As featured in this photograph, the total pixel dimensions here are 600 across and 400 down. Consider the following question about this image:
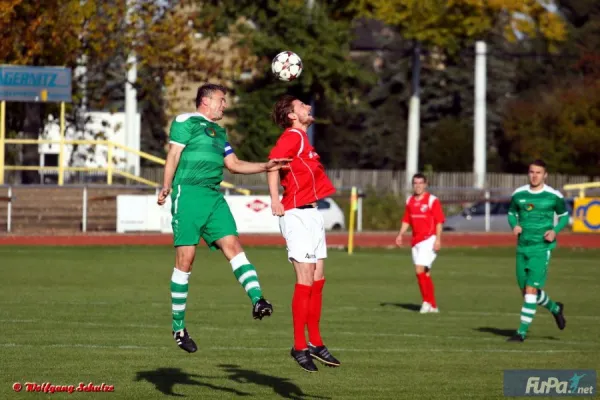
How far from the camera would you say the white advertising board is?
36.2m

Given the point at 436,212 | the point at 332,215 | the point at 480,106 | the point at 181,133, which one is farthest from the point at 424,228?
the point at 480,106

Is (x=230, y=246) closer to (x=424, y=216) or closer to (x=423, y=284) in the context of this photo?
(x=423, y=284)

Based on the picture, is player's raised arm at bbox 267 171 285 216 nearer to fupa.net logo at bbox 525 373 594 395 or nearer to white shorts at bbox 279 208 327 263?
white shorts at bbox 279 208 327 263

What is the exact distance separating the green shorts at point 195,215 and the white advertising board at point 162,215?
2492 cm

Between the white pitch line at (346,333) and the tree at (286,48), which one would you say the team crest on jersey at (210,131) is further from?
the tree at (286,48)

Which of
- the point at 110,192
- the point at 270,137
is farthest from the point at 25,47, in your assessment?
the point at 270,137

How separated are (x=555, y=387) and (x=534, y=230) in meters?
4.57

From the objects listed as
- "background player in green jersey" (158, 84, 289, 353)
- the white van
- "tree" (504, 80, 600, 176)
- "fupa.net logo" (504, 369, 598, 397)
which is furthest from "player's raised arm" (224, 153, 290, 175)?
"tree" (504, 80, 600, 176)

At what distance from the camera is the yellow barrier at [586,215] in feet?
128

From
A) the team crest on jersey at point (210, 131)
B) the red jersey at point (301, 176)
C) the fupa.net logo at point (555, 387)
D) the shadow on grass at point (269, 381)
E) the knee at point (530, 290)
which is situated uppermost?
the team crest on jersey at point (210, 131)

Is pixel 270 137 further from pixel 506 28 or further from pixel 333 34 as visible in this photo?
pixel 506 28

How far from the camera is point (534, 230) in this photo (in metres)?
16.2

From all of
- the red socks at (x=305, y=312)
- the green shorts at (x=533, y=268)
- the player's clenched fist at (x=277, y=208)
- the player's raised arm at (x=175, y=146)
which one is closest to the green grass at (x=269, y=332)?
the red socks at (x=305, y=312)

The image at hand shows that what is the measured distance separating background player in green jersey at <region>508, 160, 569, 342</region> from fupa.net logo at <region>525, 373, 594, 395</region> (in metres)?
4.18
